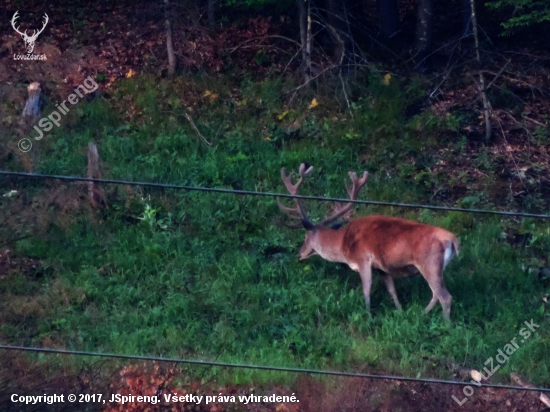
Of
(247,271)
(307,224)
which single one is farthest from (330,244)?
(247,271)

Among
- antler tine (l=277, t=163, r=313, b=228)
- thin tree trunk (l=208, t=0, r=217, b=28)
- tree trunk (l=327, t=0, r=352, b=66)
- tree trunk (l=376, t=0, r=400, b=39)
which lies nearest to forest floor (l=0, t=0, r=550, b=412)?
thin tree trunk (l=208, t=0, r=217, b=28)

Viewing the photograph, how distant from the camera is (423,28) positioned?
1445cm

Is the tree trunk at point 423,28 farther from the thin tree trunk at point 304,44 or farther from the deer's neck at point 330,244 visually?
the deer's neck at point 330,244

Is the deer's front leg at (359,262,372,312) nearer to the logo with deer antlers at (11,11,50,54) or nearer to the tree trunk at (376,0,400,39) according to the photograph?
the tree trunk at (376,0,400,39)

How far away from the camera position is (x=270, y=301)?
906 cm

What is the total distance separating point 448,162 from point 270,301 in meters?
4.64

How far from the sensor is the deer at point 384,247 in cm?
880

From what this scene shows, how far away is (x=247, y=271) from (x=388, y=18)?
7670 millimetres

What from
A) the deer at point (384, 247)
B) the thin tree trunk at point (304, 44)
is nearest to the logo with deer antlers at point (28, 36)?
the thin tree trunk at point (304, 44)

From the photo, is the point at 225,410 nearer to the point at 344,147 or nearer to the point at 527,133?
the point at 344,147

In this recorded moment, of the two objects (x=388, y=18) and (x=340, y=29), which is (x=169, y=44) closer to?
(x=340, y=29)

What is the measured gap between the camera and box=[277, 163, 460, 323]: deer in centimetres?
880

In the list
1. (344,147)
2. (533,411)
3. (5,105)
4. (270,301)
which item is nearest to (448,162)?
(344,147)

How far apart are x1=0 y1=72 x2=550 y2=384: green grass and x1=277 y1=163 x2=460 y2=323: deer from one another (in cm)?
26
